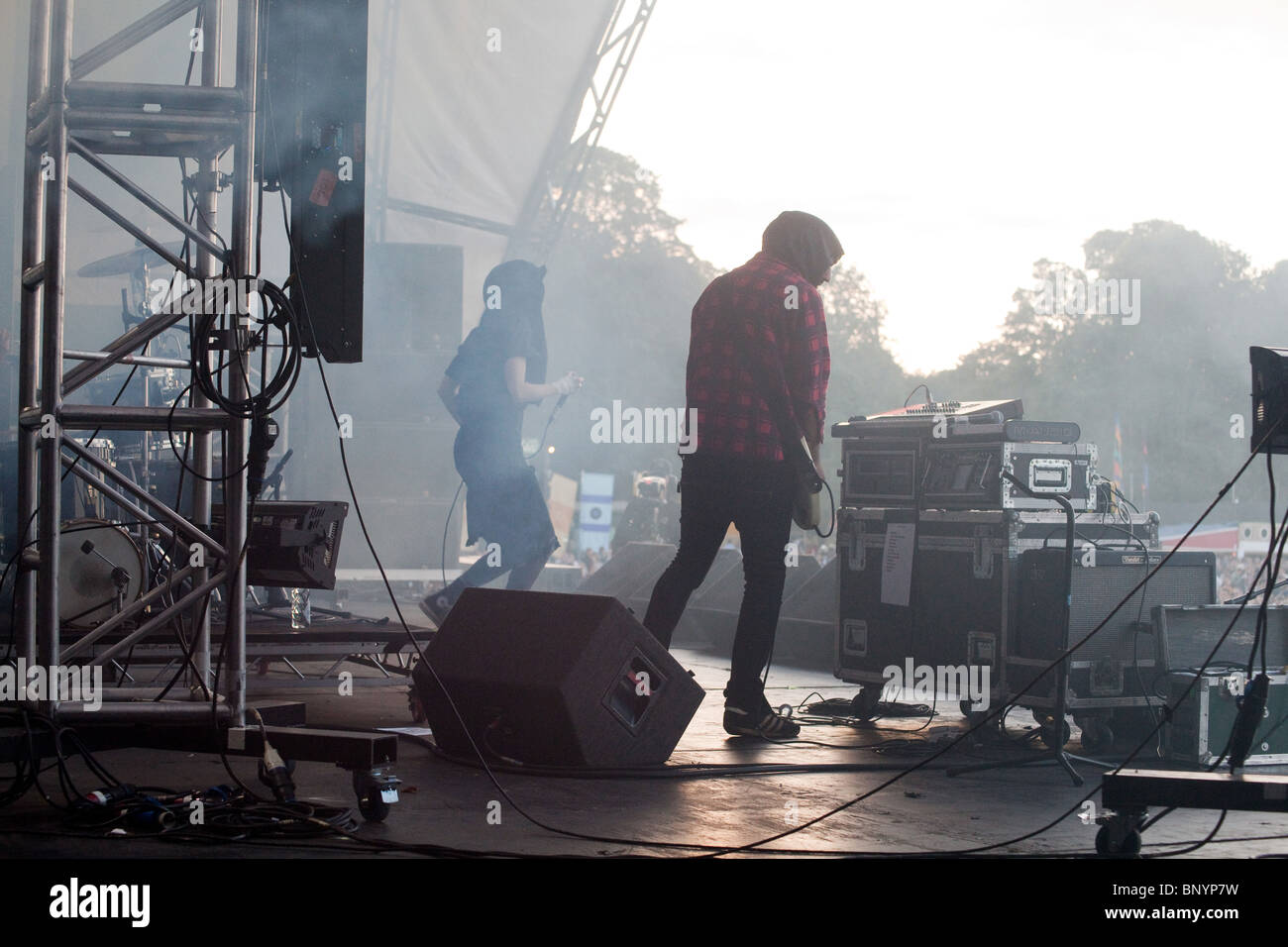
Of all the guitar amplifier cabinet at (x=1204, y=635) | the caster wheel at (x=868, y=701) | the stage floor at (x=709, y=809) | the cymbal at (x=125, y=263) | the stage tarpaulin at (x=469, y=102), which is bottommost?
the caster wheel at (x=868, y=701)

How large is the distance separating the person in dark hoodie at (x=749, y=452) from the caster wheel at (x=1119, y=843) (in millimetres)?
1760

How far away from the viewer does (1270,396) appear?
9.19 feet

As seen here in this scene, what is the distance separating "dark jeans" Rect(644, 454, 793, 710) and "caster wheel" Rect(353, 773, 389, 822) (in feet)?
5.14

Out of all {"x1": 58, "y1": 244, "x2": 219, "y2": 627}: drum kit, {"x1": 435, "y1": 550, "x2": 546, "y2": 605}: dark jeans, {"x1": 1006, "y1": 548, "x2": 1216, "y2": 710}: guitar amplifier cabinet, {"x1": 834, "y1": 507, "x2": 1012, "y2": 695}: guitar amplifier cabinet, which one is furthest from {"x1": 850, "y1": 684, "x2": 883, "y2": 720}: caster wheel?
{"x1": 58, "y1": 244, "x2": 219, "y2": 627}: drum kit

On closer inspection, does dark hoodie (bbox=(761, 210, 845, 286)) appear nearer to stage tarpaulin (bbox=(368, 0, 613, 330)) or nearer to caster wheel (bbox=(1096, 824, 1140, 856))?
caster wheel (bbox=(1096, 824, 1140, 856))

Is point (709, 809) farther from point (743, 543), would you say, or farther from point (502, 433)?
point (502, 433)

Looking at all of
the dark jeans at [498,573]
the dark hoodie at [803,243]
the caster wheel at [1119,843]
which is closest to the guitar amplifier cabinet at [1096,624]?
the dark hoodie at [803,243]

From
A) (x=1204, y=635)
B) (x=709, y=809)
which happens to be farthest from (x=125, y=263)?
(x=1204, y=635)

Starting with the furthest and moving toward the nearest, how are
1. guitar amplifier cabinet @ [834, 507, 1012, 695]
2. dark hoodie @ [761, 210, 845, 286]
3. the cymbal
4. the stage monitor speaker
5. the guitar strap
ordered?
the cymbal, guitar amplifier cabinet @ [834, 507, 1012, 695], dark hoodie @ [761, 210, 845, 286], the guitar strap, the stage monitor speaker

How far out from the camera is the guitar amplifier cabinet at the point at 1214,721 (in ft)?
12.4

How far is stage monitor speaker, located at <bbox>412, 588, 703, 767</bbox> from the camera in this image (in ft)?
10.8

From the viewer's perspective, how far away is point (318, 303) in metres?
3.50

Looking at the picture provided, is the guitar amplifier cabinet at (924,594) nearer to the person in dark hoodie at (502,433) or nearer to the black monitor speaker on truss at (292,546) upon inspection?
the person in dark hoodie at (502,433)
